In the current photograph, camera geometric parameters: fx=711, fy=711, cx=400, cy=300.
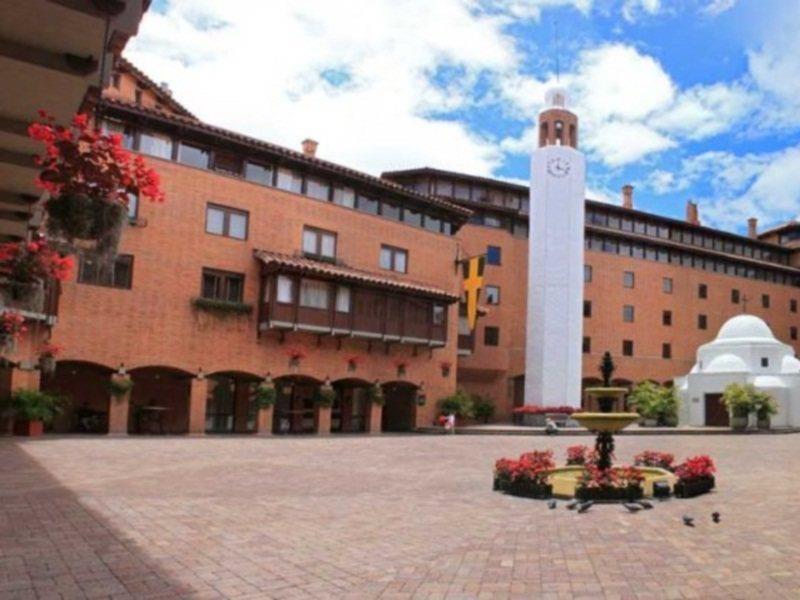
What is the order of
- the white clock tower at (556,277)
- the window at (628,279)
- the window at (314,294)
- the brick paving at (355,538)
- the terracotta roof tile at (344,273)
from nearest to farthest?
the brick paving at (355,538) → the terracotta roof tile at (344,273) → the window at (314,294) → the white clock tower at (556,277) → the window at (628,279)

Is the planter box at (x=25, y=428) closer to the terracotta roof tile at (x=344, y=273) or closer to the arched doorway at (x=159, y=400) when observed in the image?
the arched doorway at (x=159, y=400)

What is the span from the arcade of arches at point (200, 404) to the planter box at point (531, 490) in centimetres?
1734

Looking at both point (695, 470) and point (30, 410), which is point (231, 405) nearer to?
point (30, 410)

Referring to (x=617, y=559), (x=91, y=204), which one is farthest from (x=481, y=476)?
(x=91, y=204)

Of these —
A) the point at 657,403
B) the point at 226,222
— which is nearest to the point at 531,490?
the point at 226,222

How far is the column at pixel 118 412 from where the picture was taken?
25641mm

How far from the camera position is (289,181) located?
31.5 meters

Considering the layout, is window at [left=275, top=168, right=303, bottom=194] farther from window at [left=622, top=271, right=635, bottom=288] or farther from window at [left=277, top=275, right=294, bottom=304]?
window at [left=622, top=271, right=635, bottom=288]

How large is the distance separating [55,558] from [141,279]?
2056cm

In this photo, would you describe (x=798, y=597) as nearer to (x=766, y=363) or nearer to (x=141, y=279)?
(x=141, y=279)

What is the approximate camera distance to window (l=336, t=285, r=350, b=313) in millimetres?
31452

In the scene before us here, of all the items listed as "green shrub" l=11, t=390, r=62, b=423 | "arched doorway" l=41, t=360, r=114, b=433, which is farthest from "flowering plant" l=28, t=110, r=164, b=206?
"arched doorway" l=41, t=360, r=114, b=433

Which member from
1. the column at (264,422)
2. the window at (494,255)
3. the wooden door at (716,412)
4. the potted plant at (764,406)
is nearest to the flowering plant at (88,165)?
the column at (264,422)

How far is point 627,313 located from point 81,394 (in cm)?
3850
